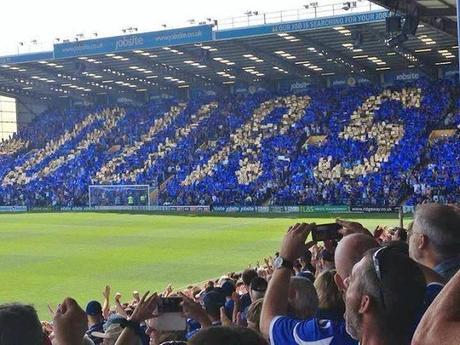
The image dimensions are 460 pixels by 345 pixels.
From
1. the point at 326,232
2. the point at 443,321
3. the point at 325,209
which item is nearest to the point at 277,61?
the point at 325,209

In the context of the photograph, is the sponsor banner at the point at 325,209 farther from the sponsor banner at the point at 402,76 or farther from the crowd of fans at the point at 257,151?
the sponsor banner at the point at 402,76

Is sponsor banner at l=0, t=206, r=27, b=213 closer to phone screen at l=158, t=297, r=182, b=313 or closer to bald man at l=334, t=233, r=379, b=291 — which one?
phone screen at l=158, t=297, r=182, b=313

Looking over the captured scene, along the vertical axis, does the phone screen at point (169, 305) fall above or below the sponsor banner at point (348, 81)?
below

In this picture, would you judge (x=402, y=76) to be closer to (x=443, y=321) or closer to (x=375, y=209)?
(x=375, y=209)

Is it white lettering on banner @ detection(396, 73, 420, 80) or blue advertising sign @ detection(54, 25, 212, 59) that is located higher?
blue advertising sign @ detection(54, 25, 212, 59)

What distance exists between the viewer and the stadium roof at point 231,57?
37.6 metres

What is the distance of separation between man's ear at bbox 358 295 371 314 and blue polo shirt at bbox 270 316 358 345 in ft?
2.69

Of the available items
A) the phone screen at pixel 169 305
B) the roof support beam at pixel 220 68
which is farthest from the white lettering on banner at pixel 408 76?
the phone screen at pixel 169 305

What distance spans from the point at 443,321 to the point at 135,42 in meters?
40.2

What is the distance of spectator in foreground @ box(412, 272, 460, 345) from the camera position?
2.14 m

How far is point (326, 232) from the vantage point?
17.0 ft

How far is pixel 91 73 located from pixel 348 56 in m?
18.6

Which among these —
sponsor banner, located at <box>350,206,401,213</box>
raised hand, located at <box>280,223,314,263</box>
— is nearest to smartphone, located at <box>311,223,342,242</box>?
raised hand, located at <box>280,223,314,263</box>

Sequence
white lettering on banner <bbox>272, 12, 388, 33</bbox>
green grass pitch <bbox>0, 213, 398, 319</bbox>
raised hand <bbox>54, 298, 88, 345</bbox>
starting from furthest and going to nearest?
white lettering on banner <bbox>272, 12, 388, 33</bbox>
green grass pitch <bbox>0, 213, 398, 319</bbox>
raised hand <bbox>54, 298, 88, 345</bbox>
